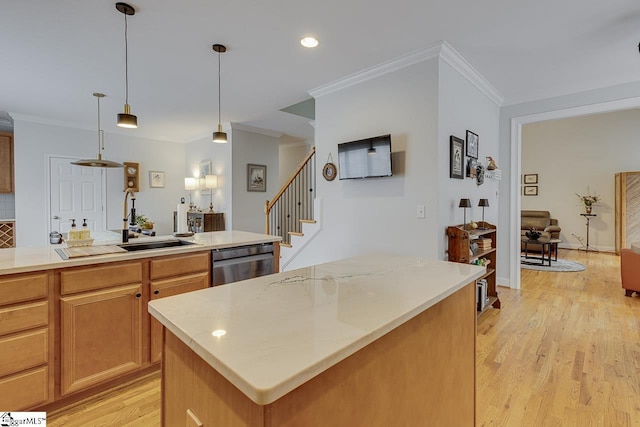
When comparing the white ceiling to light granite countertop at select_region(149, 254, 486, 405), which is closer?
light granite countertop at select_region(149, 254, 486, 405)

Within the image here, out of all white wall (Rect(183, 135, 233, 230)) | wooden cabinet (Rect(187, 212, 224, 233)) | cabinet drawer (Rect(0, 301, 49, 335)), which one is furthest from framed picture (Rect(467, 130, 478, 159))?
wooden cabinet (Rect(187, 212, 224, 233))

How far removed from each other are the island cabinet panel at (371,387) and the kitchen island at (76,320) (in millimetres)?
944

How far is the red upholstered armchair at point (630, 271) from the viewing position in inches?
150

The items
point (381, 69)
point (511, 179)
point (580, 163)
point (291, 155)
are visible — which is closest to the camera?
point (381, 69)

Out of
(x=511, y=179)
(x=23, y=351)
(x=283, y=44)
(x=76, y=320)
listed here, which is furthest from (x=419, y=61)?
(x=23, y=351)

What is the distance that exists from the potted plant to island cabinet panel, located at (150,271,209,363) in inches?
347

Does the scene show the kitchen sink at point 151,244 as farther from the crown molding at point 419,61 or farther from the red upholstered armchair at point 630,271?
the red upholstered armchair at point 630,271

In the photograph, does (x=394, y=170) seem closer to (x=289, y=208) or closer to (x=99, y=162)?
(x=289, y=208)

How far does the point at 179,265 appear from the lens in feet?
7.54

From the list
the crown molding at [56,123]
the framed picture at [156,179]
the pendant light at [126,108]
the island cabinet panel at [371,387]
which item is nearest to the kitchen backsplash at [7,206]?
the crown molding at [56,123]

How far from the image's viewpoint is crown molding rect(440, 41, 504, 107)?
9.59ft

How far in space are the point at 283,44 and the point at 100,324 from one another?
2.62 metres

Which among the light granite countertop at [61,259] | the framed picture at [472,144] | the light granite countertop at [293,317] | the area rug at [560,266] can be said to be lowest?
the area rug at [560,266]

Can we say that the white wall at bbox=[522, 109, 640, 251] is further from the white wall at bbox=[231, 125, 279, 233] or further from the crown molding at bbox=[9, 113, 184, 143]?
the crown molding at bbox=[9, 113, 184, 143]
